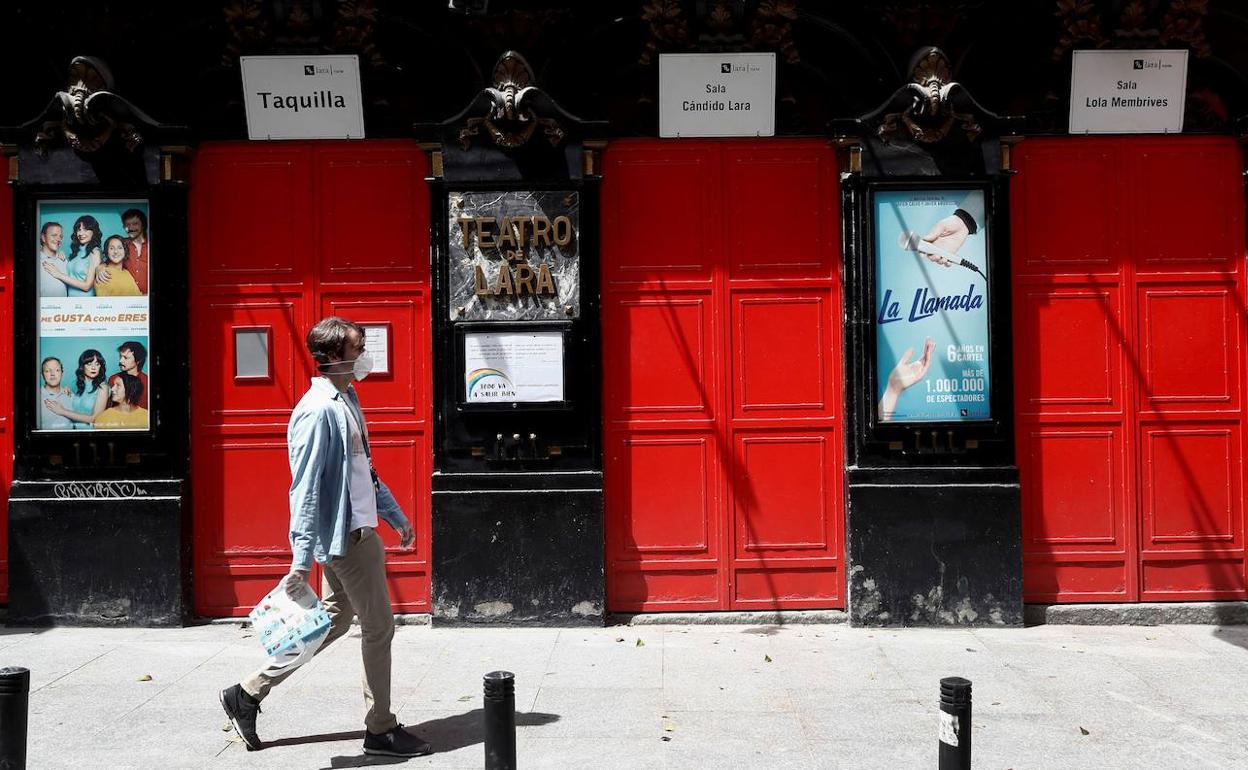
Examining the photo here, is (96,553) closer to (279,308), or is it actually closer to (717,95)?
(279,308)

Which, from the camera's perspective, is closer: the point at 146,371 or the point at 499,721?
the point at 499,721

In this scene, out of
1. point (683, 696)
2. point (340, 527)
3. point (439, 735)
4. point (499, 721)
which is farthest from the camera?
point (683, 696)

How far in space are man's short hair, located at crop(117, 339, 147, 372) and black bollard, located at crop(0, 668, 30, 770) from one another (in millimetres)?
4070

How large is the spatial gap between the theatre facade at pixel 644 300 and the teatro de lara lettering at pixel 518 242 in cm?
3

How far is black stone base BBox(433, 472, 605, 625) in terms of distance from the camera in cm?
793

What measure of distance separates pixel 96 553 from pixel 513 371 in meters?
3.27

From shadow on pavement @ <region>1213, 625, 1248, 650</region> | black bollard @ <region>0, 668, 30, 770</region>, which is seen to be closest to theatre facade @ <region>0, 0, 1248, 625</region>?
shadow on pavement @ <region>1213, 625, 1248, 650</region>

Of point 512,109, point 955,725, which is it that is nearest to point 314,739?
point 955,725

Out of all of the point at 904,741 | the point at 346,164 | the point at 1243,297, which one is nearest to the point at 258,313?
the point at 346,164

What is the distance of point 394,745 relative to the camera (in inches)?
211

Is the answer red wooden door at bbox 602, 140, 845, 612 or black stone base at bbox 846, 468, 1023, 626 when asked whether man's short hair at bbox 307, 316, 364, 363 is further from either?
black stone base at bbox 846, 468, 1023, 626

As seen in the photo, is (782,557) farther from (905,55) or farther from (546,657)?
(905,55)

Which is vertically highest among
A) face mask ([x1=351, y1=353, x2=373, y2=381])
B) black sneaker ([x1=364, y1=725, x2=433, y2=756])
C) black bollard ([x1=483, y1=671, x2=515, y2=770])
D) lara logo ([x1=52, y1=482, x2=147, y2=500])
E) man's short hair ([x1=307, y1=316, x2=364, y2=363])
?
man's short hair ([x1=307, y1=316, x2=364, y2=363])

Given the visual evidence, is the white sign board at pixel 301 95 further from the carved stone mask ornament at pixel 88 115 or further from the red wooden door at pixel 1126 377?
the red wooden door at pixel 1126 377
